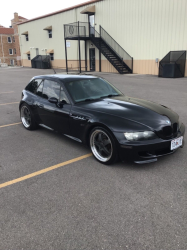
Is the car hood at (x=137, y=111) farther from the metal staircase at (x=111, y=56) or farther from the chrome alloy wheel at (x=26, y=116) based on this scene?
the metal staircase at (x=111, y=56)

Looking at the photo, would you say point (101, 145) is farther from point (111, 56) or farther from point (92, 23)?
point (92, 23)

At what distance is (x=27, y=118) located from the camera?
5.92 m

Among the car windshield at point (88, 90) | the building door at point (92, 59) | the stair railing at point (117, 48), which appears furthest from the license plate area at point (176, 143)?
the building door at point (92, 59)

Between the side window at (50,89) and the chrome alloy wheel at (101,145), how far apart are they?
1.40 metres

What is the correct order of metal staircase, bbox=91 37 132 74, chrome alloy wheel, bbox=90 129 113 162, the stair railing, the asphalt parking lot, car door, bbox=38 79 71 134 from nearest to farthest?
the asphalt parking lot → chrome alloy wheel, bbox=90 129 113 162 → car door, bbox=38 79 71 134 → metal staircase, bbox=91 37 132 74 → the stair railing

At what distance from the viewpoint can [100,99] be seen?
4602 mm

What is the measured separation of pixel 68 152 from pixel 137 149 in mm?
1542

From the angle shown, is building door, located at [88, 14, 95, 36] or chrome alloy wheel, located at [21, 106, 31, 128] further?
building door, located at [88, 14, 95, 36]

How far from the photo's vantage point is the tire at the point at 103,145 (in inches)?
144

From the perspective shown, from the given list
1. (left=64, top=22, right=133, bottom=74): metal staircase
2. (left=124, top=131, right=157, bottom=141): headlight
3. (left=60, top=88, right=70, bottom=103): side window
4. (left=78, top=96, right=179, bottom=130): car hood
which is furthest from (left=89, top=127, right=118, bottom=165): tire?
(left=64, top=22, right=133, bottom=74): metal staircase

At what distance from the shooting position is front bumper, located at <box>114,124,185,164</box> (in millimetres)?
3455

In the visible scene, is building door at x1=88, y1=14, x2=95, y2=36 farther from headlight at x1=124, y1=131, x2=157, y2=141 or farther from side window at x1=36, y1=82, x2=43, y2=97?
headlight at x1=124, y1=131, x2=157, y2=141

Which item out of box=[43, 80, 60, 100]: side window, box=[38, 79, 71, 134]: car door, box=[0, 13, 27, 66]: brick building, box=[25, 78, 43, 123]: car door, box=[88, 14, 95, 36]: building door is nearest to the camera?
box=[38, 79, 71, 134]: car door

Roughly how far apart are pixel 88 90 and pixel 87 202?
2551 mm
